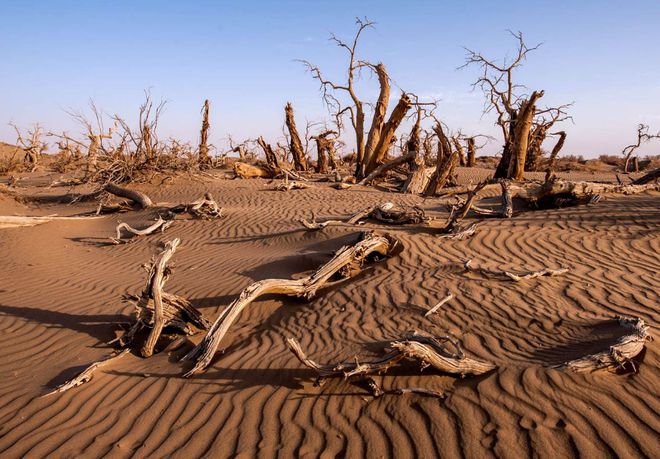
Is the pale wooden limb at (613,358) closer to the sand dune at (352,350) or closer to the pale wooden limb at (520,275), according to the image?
the sand dune at (352,350)

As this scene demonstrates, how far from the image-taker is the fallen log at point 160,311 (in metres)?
4.54

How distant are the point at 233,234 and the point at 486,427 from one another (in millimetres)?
6951

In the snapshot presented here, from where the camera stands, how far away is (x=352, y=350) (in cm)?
408

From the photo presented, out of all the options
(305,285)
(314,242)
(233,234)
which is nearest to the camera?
(305,285)

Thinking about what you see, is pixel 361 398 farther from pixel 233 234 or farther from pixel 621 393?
pixel 233 234

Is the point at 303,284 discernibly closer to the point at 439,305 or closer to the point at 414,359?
the point at 439,305

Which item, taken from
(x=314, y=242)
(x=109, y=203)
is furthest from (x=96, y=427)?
(x=109, y=203)

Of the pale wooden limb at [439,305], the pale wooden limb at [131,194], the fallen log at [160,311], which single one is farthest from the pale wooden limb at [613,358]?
the pale wooden limb at [131,194]

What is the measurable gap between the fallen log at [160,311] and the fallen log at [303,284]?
0.54 m

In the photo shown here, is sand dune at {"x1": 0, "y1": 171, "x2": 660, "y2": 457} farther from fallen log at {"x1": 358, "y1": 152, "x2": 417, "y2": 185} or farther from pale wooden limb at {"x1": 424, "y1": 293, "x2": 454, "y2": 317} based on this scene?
fallen log at {"x1": 358, "y1": 152, "x2": 417, "y2": 185}

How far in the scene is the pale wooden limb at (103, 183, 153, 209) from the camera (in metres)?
11.6

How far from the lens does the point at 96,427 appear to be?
3441 mm

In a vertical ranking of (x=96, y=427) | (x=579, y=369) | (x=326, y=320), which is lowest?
(x=96, y=427)

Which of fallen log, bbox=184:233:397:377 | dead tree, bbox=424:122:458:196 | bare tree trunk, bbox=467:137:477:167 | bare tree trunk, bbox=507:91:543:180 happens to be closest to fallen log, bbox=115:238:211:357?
fallen log, bbox=184:233:397:377
